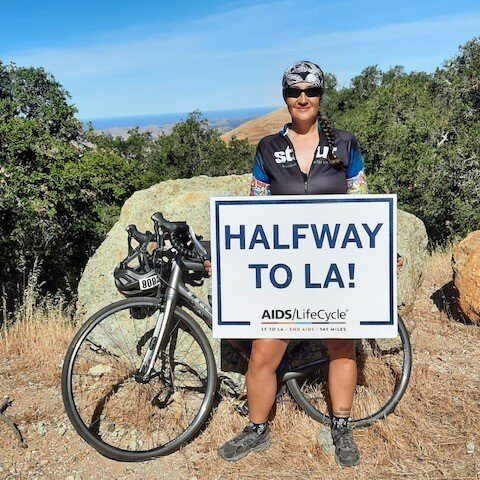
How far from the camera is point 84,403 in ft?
12.7

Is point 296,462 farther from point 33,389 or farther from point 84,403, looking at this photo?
point 33,389

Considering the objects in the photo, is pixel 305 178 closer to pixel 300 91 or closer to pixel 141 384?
pixel 300 91

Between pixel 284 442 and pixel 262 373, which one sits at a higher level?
pixel 262 373

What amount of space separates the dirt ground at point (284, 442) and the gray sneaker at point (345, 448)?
49mm

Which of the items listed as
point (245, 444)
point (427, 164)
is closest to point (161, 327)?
point (245, 444)

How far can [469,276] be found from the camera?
563 centimetres

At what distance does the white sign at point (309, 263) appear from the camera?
3049 mm

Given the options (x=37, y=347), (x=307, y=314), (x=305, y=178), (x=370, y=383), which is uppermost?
(x=305, y=178)

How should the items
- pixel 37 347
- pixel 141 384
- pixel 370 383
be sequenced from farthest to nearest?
pixel 37 347
pixel 370 383
pixel 141 384

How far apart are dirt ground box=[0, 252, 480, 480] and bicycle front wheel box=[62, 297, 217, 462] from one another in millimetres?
143

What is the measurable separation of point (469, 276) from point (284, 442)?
3160 millimetres

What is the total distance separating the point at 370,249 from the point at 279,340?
75cm

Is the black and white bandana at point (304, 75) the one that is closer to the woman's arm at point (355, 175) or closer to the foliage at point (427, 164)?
the woman's arm at point (355, 175)

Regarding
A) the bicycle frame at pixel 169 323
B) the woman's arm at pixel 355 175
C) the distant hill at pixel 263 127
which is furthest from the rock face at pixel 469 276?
the distant hill at pixel 263 127
